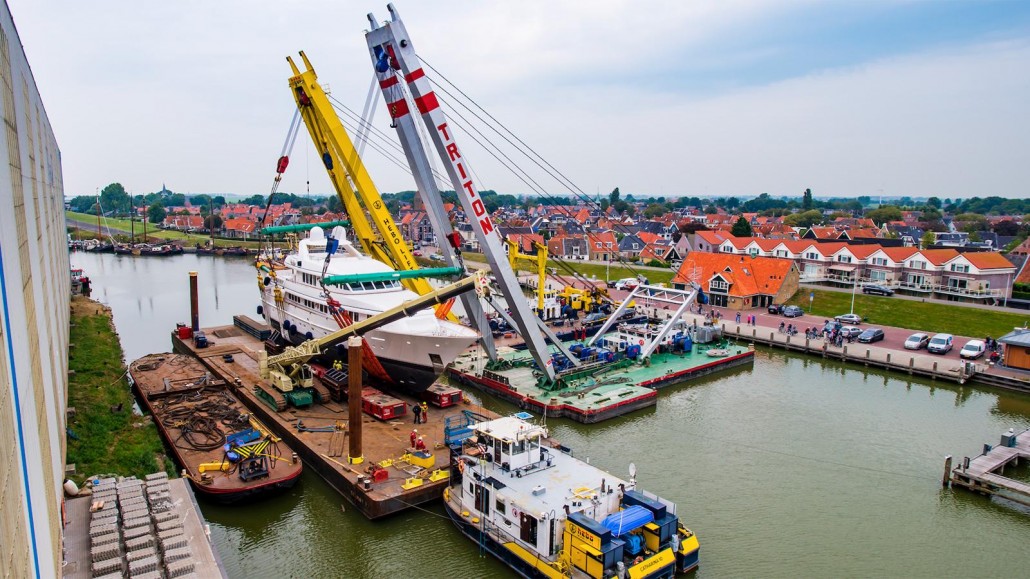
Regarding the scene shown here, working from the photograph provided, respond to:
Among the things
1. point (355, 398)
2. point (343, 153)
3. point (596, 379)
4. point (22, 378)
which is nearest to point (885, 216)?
point (596, 379)

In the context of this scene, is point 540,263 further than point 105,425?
Yes

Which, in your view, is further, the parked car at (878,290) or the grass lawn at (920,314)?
the parked car at (878,290)

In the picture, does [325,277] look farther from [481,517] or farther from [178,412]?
[481,517]

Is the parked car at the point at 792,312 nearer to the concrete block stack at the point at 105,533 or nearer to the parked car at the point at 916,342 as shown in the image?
the parked car at the point at 916,342

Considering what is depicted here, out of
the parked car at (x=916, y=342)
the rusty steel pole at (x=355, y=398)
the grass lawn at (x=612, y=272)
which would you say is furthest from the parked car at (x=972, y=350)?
the rusty steel pole at (x=355, y=398)

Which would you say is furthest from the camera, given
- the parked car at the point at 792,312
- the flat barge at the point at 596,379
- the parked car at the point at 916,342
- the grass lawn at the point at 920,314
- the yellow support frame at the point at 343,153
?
the parked car at the point at 792,312

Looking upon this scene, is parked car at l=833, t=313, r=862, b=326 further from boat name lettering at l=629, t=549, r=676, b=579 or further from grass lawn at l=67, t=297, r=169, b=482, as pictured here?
grass lawn at l=67, t=297, r=169, b=482

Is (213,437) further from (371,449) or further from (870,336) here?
(870,336)
